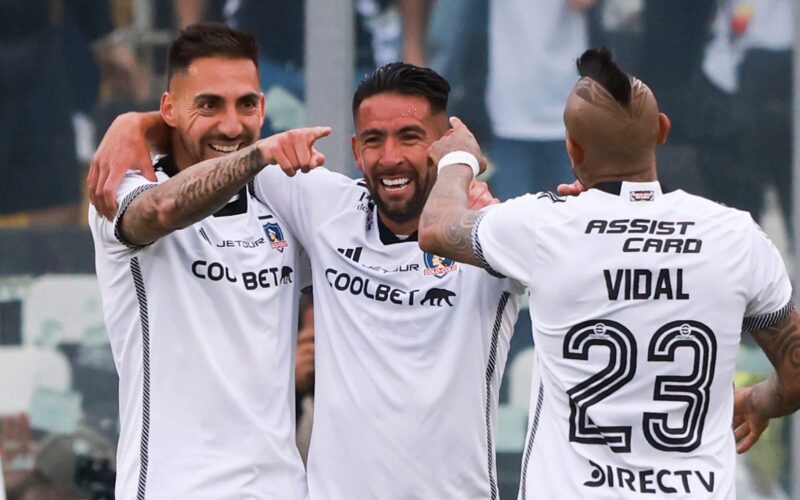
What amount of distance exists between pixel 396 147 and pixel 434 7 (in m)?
3.44

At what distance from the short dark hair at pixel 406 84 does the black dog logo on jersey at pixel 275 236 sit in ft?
1.54

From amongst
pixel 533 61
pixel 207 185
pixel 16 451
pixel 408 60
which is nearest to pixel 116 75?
pixel 408 60

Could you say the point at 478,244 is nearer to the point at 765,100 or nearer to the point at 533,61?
the point at 533,61

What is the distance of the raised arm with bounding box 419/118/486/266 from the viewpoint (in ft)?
14.1

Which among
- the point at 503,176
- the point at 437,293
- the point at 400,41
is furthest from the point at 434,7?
the point at 437,293

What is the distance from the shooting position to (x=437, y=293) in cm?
462

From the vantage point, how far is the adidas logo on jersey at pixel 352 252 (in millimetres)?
4707

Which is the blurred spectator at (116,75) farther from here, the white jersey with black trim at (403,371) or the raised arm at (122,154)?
the white jersey with black trim at (403,371)

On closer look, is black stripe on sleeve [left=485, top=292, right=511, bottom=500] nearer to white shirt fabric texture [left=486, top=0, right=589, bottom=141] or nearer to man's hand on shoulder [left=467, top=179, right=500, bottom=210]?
man's hand on shoulder [left=467, top=179, right=500, bottom=210]

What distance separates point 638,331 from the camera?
402 centimetres

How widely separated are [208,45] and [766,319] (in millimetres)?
1897

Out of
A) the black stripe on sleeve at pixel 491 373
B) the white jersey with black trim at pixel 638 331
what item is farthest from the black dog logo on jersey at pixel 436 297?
the white jersey with black trim at pixel 638 331

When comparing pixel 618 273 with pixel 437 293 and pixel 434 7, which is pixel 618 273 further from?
pixel 434 7

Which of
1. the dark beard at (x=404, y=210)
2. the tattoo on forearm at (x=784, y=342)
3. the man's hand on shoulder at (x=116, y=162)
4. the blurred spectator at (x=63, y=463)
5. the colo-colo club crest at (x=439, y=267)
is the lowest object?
the blurred spectator at (x=63, y=463)
